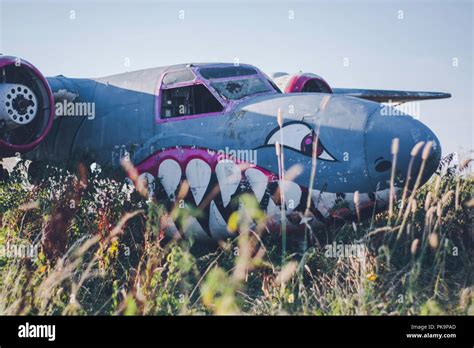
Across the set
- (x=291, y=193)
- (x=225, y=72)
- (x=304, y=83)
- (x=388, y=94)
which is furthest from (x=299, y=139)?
(x=388, y=94)

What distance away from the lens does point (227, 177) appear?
26.6 feet

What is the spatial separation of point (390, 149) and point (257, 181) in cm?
165

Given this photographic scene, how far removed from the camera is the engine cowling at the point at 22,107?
29.2 ft

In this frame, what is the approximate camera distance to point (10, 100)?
8.92 m

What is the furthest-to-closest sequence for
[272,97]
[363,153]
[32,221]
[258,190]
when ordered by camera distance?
[32,221] < [272,97] < [258,190] < [363,153]

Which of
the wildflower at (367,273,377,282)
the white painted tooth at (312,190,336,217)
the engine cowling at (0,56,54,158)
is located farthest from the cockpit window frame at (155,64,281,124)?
the wildflower at (367,273,377,282)

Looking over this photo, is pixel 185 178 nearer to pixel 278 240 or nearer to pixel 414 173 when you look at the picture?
pixel 278 240

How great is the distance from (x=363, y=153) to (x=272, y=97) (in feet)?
5.69

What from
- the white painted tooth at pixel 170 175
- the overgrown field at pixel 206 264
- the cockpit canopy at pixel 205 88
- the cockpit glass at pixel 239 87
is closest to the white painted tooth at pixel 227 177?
the overgrown field at pixel 206 264

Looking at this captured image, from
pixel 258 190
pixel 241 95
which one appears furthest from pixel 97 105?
pixel 258 190

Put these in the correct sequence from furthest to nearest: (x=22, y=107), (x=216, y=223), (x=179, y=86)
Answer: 1. (x=179, y=86)
2. (x=22, y=107)
3. (x=216, y=223)
